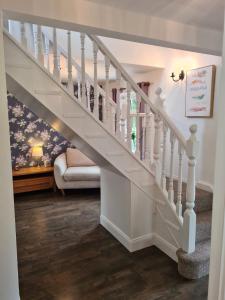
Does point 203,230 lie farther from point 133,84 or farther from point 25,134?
point 25,134

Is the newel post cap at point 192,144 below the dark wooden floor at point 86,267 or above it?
above

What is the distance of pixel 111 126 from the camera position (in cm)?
237

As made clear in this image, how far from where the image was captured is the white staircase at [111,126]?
1.94m

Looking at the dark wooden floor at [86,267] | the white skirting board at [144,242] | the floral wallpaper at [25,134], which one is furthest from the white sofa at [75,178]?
the white skirting board at [144,242]

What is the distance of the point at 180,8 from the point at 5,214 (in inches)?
72.5

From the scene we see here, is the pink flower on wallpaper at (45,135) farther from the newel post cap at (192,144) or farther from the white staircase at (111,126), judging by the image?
the newel post cap at (192,144)

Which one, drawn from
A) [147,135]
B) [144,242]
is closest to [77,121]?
[147,135]

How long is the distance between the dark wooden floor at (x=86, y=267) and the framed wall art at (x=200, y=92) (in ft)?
6.38

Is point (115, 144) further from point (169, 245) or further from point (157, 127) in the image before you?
point (169, 245)

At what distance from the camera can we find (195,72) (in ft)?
10.8

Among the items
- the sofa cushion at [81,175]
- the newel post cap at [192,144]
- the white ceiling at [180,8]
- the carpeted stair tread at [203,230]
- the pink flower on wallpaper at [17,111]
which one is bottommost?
the carpeted stair tread at [203,230]

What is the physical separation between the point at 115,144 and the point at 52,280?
1402mm

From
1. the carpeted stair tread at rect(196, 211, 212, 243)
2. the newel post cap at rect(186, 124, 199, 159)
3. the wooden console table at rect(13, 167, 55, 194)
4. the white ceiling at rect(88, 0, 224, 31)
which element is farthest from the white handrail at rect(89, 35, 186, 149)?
the wooden console table at rect(13, 167, 55, 194)

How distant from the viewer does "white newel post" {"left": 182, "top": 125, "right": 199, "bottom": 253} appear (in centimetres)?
211
